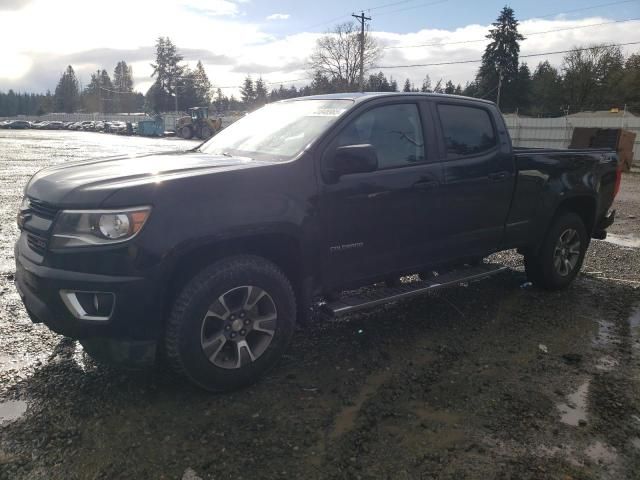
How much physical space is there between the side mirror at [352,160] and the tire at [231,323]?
0.79m

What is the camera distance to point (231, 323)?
317 cm

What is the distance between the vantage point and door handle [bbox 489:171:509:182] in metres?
4.54

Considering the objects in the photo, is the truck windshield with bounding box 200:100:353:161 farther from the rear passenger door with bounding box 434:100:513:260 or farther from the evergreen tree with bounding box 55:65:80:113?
the evergreen tree with bounding box 55:65:80:113

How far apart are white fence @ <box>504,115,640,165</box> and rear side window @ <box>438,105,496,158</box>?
2105 centimetres

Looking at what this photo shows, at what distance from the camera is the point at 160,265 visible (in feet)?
9.28

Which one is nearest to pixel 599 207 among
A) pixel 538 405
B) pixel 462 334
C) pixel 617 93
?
pixel 462 334

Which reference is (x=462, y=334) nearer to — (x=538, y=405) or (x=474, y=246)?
(x=474, y=246)

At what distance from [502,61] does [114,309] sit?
79.5 m

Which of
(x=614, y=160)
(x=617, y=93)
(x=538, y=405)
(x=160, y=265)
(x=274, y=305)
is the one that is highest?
(x=617, y=93)

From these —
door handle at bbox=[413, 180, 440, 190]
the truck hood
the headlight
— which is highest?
the truck hood

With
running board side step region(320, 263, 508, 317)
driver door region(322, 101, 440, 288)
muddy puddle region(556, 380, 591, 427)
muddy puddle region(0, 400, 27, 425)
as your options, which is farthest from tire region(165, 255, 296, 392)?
muddy puddle region(556, 380, 591, 427)

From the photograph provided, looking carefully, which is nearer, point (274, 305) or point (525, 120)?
point (274, 305)

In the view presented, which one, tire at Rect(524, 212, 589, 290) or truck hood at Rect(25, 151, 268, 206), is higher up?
truck hood at Rect(25, 151, 268, 206)

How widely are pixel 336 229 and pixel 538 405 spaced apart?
5.70 feet
